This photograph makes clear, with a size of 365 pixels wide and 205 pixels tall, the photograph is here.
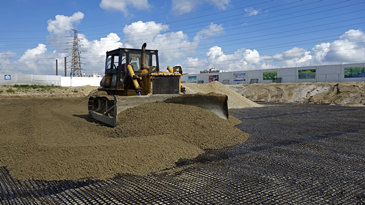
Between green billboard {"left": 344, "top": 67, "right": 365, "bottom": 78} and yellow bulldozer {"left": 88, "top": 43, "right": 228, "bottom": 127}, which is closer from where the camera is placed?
yellow bulldozer {"left": 88, "top": 43, "right": 228, "bottom": 127}

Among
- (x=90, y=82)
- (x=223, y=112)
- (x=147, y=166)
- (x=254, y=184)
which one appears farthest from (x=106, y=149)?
(x=90, y=82)

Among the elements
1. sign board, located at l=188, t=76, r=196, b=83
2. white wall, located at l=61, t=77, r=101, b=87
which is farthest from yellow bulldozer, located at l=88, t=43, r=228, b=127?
sign board, located at l=188, t=76, r=196, b=83

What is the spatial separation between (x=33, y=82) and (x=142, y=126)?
2877cm

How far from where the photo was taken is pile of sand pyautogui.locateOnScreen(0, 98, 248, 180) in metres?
3.70

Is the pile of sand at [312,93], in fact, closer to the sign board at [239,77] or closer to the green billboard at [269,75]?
the green billboard at [269,75]

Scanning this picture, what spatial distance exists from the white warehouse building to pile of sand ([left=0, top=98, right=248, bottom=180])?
1157 inches

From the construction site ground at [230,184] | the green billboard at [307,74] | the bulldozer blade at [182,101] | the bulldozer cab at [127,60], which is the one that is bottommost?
the construction site ground at [230,184]

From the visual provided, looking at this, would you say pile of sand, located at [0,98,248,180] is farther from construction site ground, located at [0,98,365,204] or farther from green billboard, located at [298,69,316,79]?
green billboard, located at [298,69,316,79]

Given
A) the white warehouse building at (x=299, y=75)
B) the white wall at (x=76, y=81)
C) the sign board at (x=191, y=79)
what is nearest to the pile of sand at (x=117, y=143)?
the white wall at (x=76, y=81)

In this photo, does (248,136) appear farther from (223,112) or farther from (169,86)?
(169,86)

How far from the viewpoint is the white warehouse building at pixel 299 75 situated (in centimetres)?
2914

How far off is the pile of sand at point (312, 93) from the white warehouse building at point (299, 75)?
297 inches

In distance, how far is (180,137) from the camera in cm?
542

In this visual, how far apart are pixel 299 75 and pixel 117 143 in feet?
112
